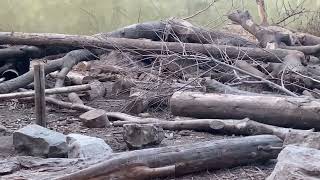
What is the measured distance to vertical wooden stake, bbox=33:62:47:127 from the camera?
460cm

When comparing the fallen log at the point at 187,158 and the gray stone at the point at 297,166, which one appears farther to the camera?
the fallen log at the point at 187,158

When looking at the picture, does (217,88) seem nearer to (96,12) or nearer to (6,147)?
(6,147)

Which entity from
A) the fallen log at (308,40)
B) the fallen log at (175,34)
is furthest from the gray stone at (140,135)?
the fallen log at (308,40)

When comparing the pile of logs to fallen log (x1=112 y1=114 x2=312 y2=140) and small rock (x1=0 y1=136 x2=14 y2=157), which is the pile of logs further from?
small rock (x1=0 y1=136 x2=14 y2=157)

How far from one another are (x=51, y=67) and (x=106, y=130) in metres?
2.35

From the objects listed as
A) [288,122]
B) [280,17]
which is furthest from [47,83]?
A: [280,17]

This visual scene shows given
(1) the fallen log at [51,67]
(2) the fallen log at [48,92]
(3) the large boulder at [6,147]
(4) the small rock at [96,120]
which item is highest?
(1) the fallen log at [51,67]

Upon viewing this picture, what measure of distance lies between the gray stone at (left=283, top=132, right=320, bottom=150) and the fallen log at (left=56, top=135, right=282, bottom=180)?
0.08m

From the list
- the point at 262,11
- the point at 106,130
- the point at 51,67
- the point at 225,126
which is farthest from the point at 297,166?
the point at 262,11

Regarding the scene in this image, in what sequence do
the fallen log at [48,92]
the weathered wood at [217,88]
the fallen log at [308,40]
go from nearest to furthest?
the weathered wood at [217,88] → the fallen log at [48,92] → the fallen log at [308,40]

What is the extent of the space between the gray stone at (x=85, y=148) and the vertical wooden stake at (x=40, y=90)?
842mm

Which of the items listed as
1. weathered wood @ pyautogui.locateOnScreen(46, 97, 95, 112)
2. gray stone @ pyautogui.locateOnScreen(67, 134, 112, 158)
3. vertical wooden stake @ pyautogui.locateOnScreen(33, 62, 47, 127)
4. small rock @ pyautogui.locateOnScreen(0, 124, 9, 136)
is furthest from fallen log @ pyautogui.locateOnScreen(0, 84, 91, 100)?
gray stone @ pyautogui.locateOnScreen(67, 134, 112, 158)

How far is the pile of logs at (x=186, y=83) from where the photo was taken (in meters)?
3.57

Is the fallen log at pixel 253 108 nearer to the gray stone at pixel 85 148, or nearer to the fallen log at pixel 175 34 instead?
the gray stone at pixel 85 148
